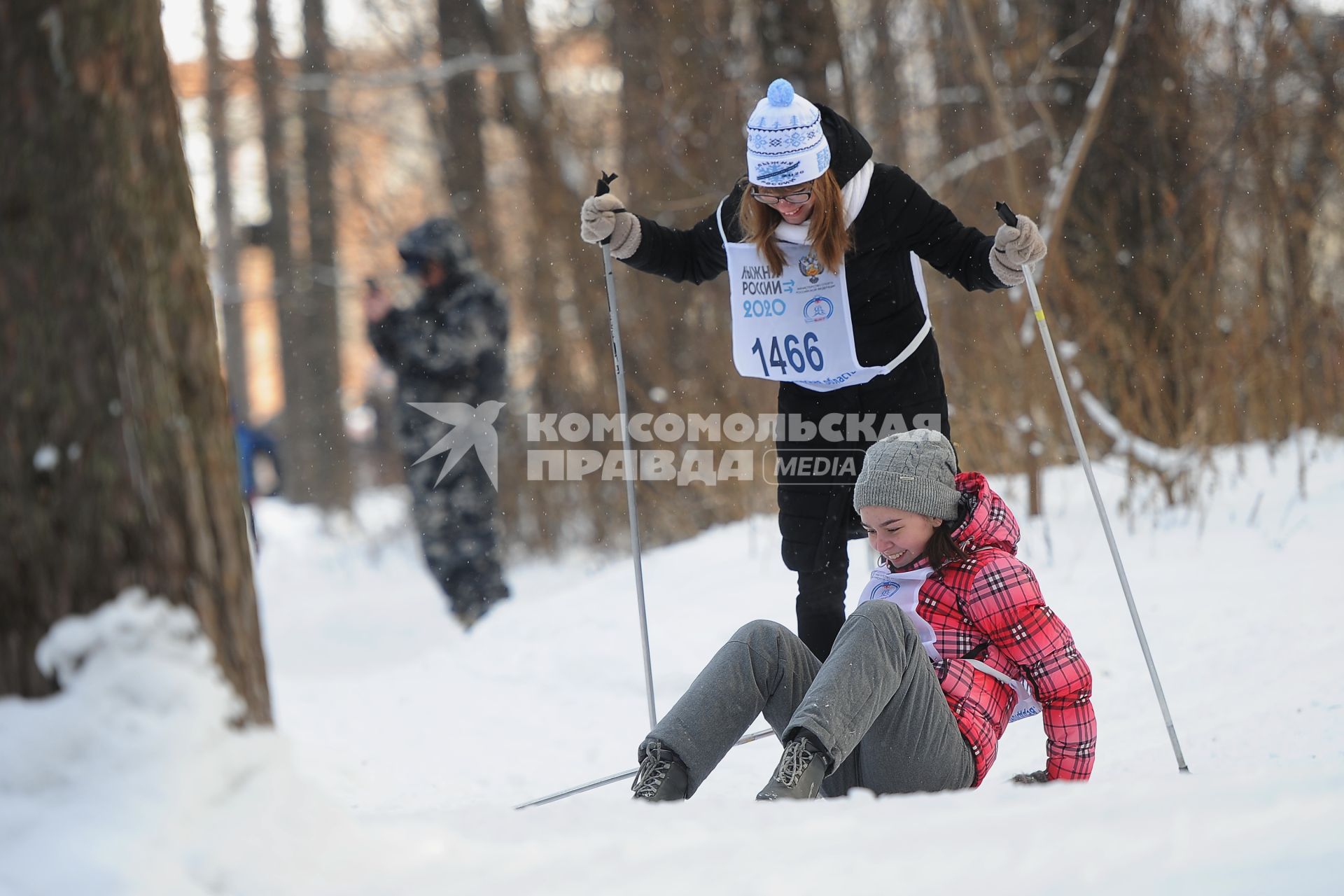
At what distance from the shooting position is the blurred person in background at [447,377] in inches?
271

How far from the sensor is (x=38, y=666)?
1537mm

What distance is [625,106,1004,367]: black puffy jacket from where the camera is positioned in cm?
302

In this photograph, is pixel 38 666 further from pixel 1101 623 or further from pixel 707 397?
pixel 707 397

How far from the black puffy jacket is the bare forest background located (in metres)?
2.11

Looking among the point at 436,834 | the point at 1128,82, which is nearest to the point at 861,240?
the point at 436,834

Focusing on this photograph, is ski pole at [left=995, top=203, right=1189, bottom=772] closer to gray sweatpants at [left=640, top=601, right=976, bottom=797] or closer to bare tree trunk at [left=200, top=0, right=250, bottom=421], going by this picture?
gray sweatpants at [left=640, top=601, right=976, bottom=797]

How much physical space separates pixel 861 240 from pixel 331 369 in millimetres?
11020

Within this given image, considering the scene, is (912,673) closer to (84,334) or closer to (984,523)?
(984,523)

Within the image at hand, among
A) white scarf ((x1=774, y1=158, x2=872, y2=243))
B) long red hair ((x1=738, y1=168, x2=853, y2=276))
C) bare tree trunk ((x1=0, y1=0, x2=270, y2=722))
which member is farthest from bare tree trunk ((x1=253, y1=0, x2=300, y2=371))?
bare tree trunk ((x1=0, y1=0, x2=270, y2=722))

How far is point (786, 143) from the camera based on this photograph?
292cm

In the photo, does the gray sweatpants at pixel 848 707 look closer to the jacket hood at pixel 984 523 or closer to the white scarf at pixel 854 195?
the jacket hood at pixel 984 523

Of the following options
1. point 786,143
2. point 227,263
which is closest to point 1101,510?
point 786,143

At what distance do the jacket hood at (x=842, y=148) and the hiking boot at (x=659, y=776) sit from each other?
150cm

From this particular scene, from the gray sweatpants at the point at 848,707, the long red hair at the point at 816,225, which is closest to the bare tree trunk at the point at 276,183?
the long red hair at the point at 816,225
